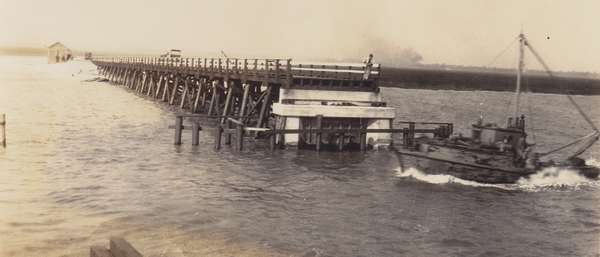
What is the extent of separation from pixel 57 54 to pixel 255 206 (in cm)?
11874

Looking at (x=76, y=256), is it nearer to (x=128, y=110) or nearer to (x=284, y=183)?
(x=284, y=183)

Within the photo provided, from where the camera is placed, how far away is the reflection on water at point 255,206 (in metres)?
13.2

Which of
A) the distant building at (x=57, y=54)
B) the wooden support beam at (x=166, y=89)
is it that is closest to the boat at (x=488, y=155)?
the wooden support beam at (x=166, y=89)

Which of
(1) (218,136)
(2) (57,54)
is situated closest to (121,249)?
(1) (218,136)

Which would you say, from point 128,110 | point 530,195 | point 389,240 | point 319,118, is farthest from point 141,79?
point 389,240

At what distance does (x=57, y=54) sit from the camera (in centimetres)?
12369

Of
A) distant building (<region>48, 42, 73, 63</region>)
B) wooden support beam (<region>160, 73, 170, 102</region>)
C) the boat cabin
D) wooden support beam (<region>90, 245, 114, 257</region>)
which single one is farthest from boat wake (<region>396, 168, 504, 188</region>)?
distant building (<region>48, 42, 73, 63</region>)

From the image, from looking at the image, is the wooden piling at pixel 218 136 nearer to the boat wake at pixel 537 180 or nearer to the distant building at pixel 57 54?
the boat wake at pixel 537 180

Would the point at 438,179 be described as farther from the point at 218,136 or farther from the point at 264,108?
the point at 264,108

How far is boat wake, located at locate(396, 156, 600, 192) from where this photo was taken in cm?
2236

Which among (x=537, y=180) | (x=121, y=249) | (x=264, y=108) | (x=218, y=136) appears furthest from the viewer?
(x=264, y=108)

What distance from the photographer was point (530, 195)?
21.1m

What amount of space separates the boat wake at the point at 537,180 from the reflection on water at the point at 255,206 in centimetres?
49

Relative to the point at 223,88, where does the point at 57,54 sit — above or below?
above
